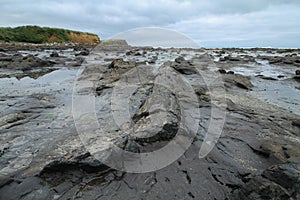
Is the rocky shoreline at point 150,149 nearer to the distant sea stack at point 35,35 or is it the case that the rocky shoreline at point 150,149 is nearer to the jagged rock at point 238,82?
the jagged rock at point 238,82

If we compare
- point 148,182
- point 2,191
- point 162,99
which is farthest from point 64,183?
point 162,99

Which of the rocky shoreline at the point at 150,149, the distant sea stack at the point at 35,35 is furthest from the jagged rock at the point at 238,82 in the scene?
the distant sea stack at the point at 35,35

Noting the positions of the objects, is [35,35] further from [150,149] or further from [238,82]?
[150,149]

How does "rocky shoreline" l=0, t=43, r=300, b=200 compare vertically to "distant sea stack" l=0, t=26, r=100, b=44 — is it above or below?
below

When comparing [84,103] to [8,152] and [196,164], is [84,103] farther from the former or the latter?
[196,164]

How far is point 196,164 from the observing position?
10.2ft

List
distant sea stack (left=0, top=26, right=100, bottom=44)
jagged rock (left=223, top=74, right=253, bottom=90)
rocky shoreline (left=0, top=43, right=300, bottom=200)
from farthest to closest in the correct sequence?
distant sea stack (left=0, top=26, right=100, bottom=44) → jagged rock (left=223, top=74, right=253, bottom=90) → rocky shoreline (left=0, top=43, right=300, bottom=200)

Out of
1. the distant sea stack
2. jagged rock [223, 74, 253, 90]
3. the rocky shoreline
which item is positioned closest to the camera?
the rocky shoreline

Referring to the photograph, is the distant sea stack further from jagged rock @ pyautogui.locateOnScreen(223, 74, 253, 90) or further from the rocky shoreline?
the rocky shoreline

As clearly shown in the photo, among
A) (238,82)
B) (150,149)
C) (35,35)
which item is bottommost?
(238,82)

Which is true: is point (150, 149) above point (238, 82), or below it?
above

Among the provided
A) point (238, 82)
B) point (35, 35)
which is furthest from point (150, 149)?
point (35, 35)

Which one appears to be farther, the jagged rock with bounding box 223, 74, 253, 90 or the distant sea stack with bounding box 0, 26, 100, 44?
the distant sea stack with bounding box 0, 26, 100, 44

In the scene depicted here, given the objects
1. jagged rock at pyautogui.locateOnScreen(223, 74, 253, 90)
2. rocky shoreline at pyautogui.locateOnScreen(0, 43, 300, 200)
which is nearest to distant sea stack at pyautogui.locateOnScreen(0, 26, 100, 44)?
jagged rock at pyautogui.locateOnScreen(223, 74, 253, 90)
